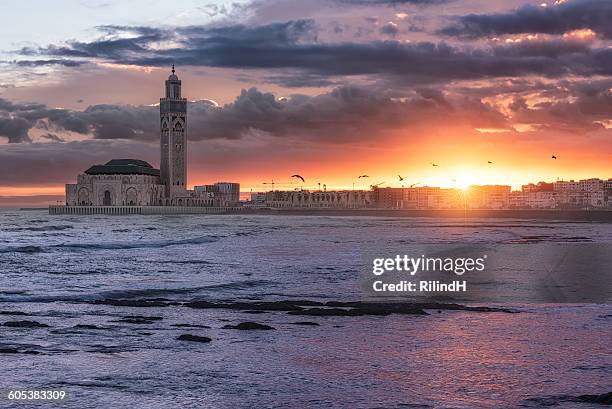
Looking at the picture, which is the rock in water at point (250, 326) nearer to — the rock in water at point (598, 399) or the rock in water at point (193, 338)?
the rock in water at point (193, 338)

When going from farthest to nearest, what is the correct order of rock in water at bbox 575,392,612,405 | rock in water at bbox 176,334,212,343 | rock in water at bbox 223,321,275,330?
rock in water at bbox 223,321,275,330 < rock in water at bbox 176,334,212,343 < rock in water at bbox 575,392,612,405

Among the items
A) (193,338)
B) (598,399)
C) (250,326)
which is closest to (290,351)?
(193,338)

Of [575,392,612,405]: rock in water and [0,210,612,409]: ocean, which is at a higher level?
[575,392,612,405]: rock in water

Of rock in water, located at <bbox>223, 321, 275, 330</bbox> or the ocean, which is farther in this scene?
rock in water, located at <bbox>223, 321, 275, 330</bbox>

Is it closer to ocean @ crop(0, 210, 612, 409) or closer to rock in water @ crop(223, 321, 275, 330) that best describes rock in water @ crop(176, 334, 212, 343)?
ocean @ crop(0, 210, 612, 409)

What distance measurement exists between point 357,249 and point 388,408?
36499 mm

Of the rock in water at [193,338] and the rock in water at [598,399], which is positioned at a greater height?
the rock in water at [598,399]

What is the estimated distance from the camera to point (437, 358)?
40.0 ft

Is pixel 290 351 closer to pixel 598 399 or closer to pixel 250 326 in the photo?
pixel 250 326

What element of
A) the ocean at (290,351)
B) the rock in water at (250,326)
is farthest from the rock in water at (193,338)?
the rock in water at (250,326)

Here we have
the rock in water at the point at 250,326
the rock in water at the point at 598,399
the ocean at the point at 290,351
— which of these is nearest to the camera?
the rock in water at the point at 598,399

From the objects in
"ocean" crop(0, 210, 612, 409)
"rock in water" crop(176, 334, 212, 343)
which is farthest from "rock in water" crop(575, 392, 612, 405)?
"rock in water" crop(176, 334, 212, 343)

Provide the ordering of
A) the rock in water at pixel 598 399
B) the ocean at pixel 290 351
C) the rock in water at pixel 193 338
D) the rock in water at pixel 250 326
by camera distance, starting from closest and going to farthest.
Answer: the rock in water at pixel 598 399
the ocean at pixel 290 351
the rock in water at pixel 193 338
the rock in water at pixel 250 326

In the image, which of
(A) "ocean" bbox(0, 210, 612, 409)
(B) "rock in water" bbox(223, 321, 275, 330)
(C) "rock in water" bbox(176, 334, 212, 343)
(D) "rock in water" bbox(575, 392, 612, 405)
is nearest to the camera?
(D) "rock in water" bbox(575, 392, 612, 405)
